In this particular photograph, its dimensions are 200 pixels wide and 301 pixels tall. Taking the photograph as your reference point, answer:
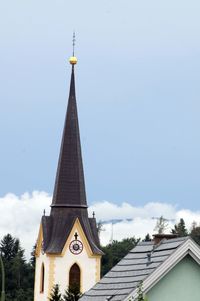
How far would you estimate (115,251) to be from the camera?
5340 inches

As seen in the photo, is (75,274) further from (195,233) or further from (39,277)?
(195,233)

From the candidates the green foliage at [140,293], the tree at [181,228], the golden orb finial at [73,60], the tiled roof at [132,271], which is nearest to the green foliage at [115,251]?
the tree at [181,228]

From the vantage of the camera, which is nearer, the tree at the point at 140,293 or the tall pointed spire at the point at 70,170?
the tree at the point at 140,293

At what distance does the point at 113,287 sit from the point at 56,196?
2148 inches

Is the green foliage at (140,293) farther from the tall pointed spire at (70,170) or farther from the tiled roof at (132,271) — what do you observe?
the tall pointed spire at (70,170)

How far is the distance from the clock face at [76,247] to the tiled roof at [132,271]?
158 feet

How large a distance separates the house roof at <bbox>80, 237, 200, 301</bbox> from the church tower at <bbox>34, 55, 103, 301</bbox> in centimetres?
4824

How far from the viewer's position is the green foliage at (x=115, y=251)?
130 m

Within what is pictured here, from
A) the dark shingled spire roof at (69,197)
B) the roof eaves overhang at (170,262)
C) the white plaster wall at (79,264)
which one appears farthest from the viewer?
the white plaster wall at (79,264)

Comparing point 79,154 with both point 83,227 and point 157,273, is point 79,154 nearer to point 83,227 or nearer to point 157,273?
point 83,227

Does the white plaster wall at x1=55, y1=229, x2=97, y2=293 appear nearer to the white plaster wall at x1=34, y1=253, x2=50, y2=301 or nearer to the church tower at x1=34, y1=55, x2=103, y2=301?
the church tower at x1=34, y1=55, x2=103, y2=301

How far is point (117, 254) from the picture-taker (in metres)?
134

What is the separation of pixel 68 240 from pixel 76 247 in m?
0.97

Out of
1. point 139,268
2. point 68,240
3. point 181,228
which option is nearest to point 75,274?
point 68,240
